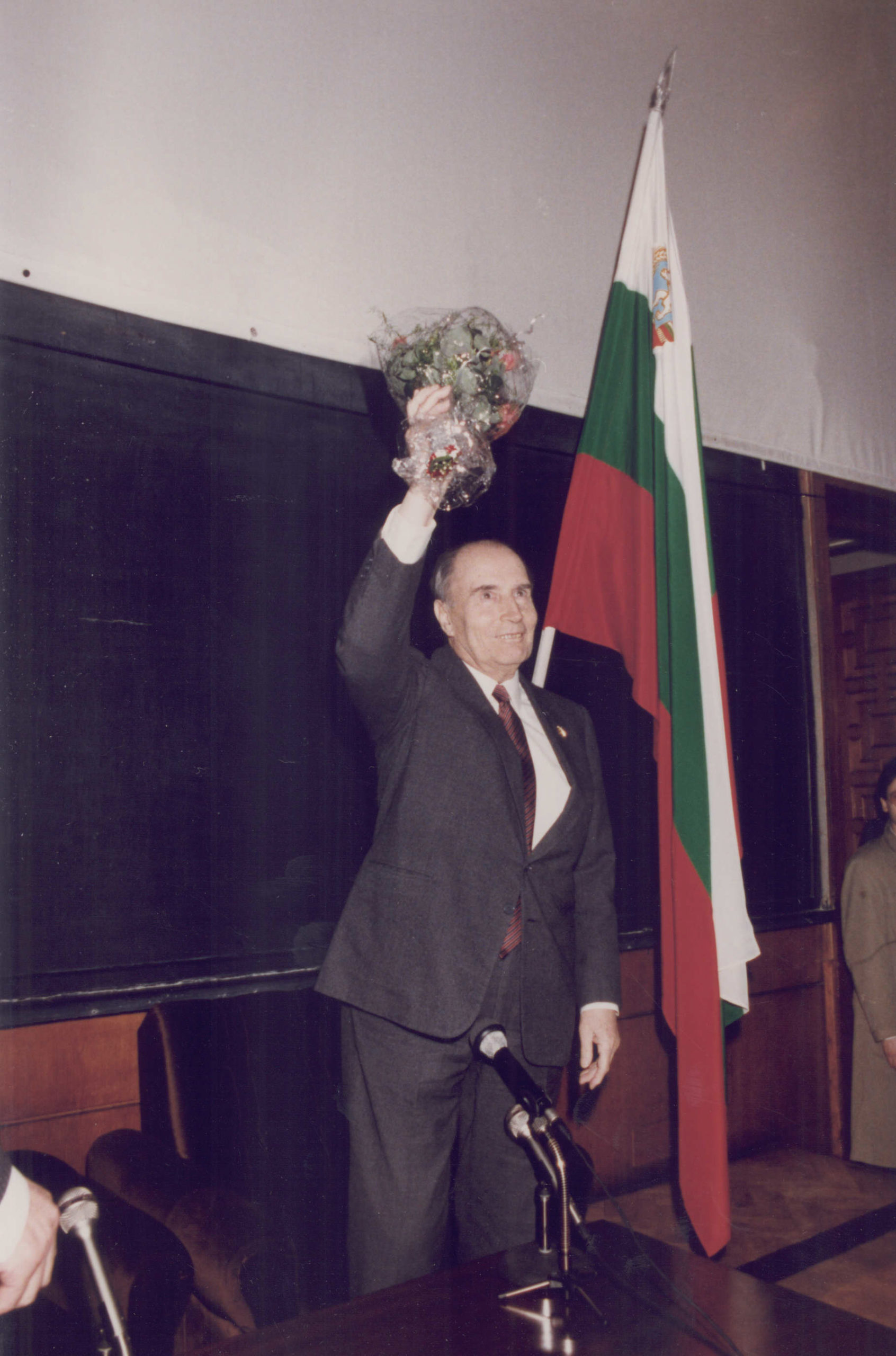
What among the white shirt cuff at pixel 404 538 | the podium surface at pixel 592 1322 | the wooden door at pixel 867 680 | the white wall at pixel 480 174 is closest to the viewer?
the podium surface at pixel 592 1322

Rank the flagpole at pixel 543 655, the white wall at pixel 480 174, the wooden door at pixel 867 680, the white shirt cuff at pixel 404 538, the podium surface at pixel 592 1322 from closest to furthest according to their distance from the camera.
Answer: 1. the podium surface at pixel 592 1322
2. the white shirt cuff at pixel 404 538
3. the white wall at pixel 480 174
4. the flagpole at pixel 543 655
5. the wooden door at pixel 867 680

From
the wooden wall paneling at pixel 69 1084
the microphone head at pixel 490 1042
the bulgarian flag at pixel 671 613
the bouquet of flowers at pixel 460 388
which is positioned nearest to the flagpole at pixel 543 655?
the bulgarian flag at pixel 671 613

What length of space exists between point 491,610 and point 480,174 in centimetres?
167

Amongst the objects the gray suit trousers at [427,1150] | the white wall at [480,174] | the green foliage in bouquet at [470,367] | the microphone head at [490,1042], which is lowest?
the gray suit trousers at [427,1150]

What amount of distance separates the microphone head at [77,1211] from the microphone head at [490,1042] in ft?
1.46

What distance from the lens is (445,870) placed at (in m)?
1.80

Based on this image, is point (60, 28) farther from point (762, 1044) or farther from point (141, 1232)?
point (762, 1044)

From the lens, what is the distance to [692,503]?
2.54 m

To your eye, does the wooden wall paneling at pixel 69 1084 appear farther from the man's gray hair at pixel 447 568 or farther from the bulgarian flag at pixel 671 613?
the bulgarian flag at pixel 671 613

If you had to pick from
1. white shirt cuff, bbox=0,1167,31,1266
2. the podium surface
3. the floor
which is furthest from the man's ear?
the floor

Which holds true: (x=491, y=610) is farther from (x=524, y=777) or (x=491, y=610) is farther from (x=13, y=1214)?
(x=13, y=1214)

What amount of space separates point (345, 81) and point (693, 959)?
2.47 m

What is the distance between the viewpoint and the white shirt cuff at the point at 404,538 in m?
1.68

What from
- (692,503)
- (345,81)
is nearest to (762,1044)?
(692,503)
